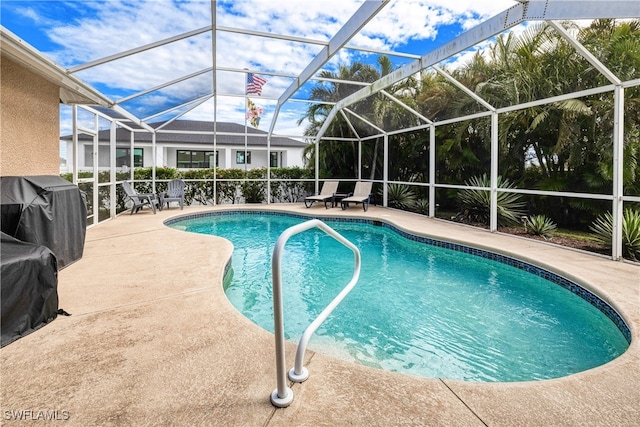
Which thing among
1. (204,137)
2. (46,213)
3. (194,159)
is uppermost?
(204,137)

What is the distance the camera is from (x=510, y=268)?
5719 mm

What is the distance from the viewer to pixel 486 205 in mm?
8969

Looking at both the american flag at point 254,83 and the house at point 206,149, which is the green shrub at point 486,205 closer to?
the american flag at point 254,83

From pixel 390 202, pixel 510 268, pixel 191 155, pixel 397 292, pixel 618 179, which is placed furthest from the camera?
pixel 191 155

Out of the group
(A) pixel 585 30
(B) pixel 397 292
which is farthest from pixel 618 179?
(A) pixel 585 30

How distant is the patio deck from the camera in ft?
6.10

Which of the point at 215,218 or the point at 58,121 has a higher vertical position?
the point at 58,121

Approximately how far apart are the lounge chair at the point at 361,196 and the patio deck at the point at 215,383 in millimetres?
8538

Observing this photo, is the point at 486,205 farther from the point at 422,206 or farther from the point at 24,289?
the point at 24,289

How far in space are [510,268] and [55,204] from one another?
651 centimetres

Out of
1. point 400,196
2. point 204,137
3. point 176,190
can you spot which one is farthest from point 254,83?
point 204,137

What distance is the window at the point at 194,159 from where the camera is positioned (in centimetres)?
2308

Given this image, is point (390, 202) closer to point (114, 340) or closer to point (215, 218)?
point (215, 218)

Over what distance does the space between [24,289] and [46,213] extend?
5.57 ft
